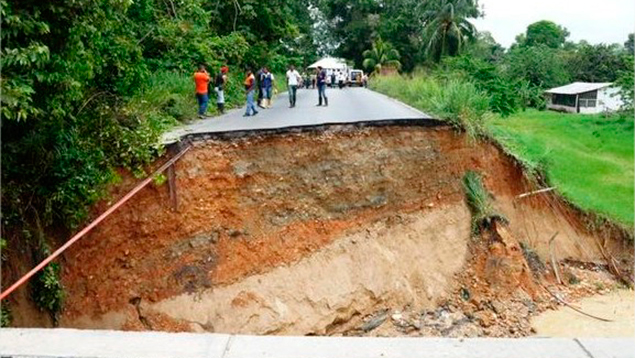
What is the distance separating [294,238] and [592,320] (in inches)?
257

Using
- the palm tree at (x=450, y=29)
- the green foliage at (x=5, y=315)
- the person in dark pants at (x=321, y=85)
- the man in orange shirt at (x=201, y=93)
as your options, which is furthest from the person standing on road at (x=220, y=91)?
the palm tree at (x=450, y=29)

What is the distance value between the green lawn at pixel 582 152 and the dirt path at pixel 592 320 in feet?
10.6

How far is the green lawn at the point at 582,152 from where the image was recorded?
1716 cm

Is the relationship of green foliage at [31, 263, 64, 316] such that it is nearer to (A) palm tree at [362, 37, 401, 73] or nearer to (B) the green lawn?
(B) the green lawn

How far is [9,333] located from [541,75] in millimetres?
47330

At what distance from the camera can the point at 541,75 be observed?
46000 mm

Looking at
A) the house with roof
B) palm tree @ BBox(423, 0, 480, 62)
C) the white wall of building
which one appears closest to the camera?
the white wall of building

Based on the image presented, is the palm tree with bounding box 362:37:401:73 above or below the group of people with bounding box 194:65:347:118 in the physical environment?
above

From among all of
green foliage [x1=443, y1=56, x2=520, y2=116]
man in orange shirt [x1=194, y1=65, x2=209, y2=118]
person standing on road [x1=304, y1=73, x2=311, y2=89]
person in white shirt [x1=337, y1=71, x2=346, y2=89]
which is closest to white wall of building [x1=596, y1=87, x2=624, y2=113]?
green foliage [x1=443, y1=56, x2=520, y2=116]

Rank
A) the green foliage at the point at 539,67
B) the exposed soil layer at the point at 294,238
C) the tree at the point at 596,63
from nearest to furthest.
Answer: the exposed soil layer at the point at 294,238
the green foliage at the point at 539,67
the tree at the point at 596,63

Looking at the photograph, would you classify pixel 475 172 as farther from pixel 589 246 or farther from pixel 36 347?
pixel 36 347

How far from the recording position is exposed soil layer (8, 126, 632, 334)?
10.6 metres

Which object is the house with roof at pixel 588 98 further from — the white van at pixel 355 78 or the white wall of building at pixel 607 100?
the white van at pixel 355 78

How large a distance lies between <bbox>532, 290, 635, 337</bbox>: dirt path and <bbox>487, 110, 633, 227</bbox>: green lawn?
3229 mm
